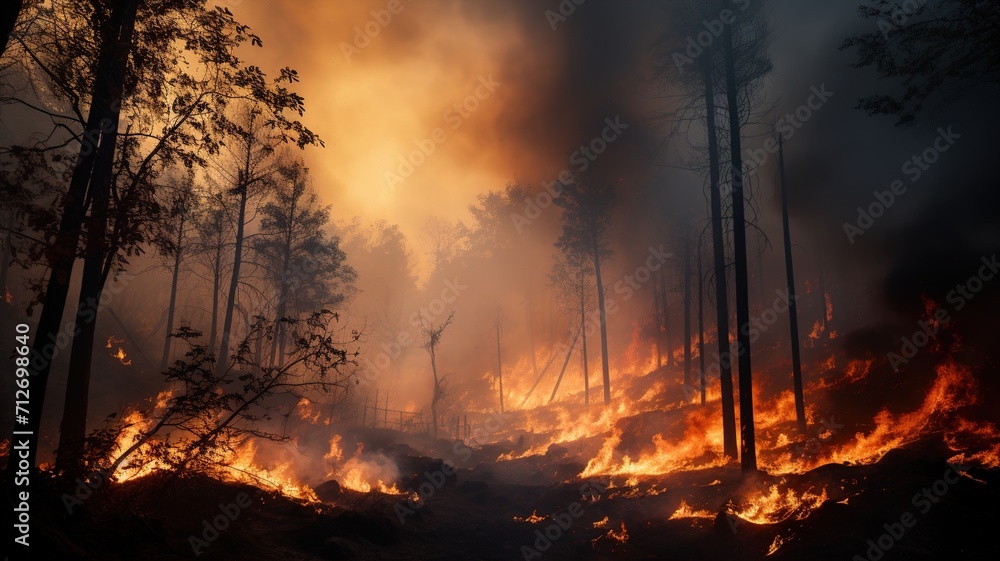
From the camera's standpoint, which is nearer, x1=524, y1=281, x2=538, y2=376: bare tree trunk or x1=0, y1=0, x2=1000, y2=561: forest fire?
x1=0, y1=0, x2=1000, y2=561: forest fire

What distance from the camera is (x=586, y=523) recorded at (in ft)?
45.4

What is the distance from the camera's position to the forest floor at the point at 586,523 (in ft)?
23.1

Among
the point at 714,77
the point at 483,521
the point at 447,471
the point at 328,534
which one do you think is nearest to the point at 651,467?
the point at 483,521

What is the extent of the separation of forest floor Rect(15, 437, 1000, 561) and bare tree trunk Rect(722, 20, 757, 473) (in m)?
0.97

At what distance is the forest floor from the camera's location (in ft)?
23.1

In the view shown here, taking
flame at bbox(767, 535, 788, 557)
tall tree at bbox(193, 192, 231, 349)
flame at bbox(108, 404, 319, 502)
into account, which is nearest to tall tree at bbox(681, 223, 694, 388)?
flame at bbox(767, 535, 788, 557)

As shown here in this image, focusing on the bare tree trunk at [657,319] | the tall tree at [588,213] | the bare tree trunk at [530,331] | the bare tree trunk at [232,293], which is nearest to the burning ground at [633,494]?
the bare tree trunk at [232,293]

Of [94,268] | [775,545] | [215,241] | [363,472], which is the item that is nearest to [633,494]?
[775,545]

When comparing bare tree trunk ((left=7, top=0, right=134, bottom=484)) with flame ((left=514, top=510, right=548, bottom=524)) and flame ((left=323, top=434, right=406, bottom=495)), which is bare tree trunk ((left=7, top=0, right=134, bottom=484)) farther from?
flame ((left=514, top=510, right=548, bottom=524))

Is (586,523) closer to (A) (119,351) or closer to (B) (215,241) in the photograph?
(B) (215,241)

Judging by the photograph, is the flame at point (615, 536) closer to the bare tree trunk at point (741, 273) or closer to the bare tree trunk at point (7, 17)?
the bare tree trunk at point (741, 273)

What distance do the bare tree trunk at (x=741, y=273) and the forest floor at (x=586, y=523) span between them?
969mm

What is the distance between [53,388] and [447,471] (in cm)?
1870

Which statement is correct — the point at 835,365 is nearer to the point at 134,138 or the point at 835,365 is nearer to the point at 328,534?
the point at 328,534
